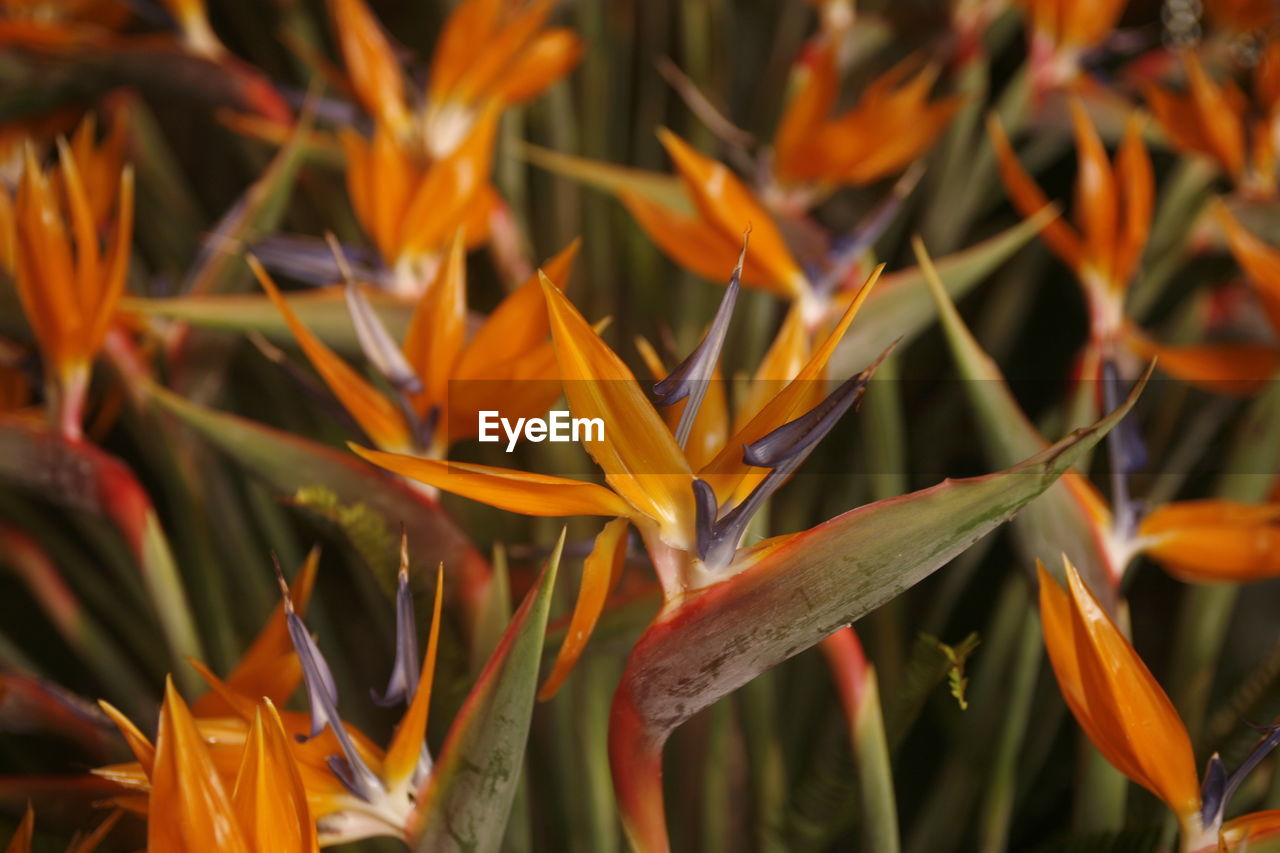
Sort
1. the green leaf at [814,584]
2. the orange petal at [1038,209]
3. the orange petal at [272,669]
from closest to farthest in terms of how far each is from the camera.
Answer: the green leaf at [814,584] < the orange petal at [272,669] < the orange petal at [1038,209]

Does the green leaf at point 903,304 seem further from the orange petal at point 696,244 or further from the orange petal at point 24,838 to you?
the orange petal at point 24,838

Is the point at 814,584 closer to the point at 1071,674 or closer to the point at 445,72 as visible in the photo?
the point at 1071,674

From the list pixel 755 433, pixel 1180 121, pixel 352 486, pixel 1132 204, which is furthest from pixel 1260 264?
pixel 352 486

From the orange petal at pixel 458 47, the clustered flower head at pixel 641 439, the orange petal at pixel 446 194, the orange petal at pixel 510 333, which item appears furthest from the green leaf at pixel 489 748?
the orange petal at pixel 458 47

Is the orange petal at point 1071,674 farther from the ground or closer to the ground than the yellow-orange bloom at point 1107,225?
closer to the ground

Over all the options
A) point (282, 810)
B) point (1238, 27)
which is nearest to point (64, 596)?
point (282, 810)
